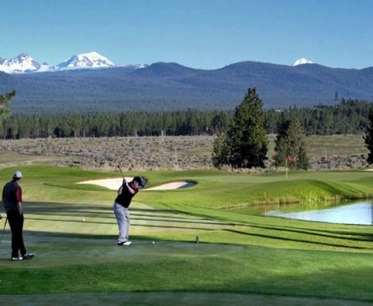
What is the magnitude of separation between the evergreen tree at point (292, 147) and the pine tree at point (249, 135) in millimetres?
4272

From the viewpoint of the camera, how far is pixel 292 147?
3366 inches

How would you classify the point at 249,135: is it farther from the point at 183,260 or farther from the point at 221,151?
the point at 183,260

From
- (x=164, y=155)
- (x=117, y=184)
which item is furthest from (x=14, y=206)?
(x=164, y=155)

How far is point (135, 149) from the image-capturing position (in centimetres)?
13075

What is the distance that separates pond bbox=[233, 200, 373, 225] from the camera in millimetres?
37844

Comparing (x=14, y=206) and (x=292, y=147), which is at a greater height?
(x=292, y=147)

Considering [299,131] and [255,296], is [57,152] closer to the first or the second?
[299,131]

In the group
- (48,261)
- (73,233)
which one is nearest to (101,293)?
(48,261)

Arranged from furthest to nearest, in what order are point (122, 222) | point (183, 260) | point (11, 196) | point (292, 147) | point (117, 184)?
1. point (292, 147)
2. point (117, 184)
3. point (122, 222)
4. point (11, 196)
5. point (183, 260)

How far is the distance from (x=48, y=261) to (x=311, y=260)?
5.73 metres

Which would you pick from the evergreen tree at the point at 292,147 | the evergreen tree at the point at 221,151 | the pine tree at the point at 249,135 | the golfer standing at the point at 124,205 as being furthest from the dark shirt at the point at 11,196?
the evergreen tree at the point at 292,147

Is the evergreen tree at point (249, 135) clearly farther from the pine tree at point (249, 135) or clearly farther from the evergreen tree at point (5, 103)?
the evergreen tree at point (5, 103)

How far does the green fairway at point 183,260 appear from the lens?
13617 mm

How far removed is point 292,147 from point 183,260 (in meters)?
69.8
